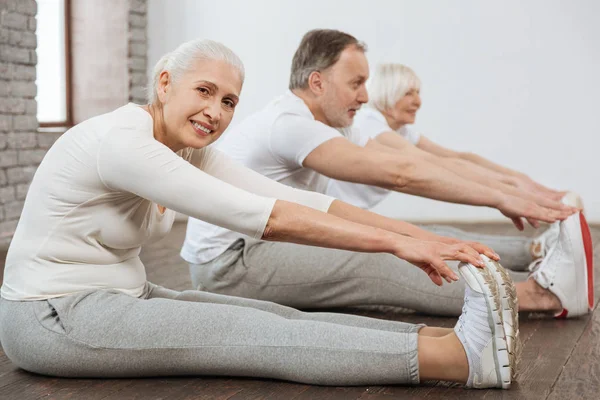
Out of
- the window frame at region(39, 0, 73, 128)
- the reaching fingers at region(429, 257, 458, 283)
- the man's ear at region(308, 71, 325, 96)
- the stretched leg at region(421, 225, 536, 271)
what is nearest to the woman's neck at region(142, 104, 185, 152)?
the reaching fingers at region(429, 257, 458, 283)

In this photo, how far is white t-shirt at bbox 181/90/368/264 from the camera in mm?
2666

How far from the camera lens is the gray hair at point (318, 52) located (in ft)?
9.62

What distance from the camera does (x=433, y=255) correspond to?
1.71 metres

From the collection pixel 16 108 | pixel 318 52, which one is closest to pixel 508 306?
pixel 318 52

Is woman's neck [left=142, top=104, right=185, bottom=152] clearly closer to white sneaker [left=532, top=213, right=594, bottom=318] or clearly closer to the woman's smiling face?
the woman's smiling face

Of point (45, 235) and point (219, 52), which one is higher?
point (219, 52)

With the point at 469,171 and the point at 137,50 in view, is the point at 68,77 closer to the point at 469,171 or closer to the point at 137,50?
the point at 137,50

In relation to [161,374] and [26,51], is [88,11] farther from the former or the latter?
[161,374]

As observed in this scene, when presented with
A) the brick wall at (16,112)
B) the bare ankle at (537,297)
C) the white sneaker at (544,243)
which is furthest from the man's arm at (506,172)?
the brick wall at (16,112)

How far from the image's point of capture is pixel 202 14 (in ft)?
19.9

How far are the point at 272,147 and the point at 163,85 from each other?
0.81 metres

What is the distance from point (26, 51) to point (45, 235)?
10.3 ft

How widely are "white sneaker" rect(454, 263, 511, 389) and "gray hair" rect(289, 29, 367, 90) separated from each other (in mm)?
1287

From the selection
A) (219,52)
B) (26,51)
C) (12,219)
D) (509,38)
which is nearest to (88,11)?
(26,51)
